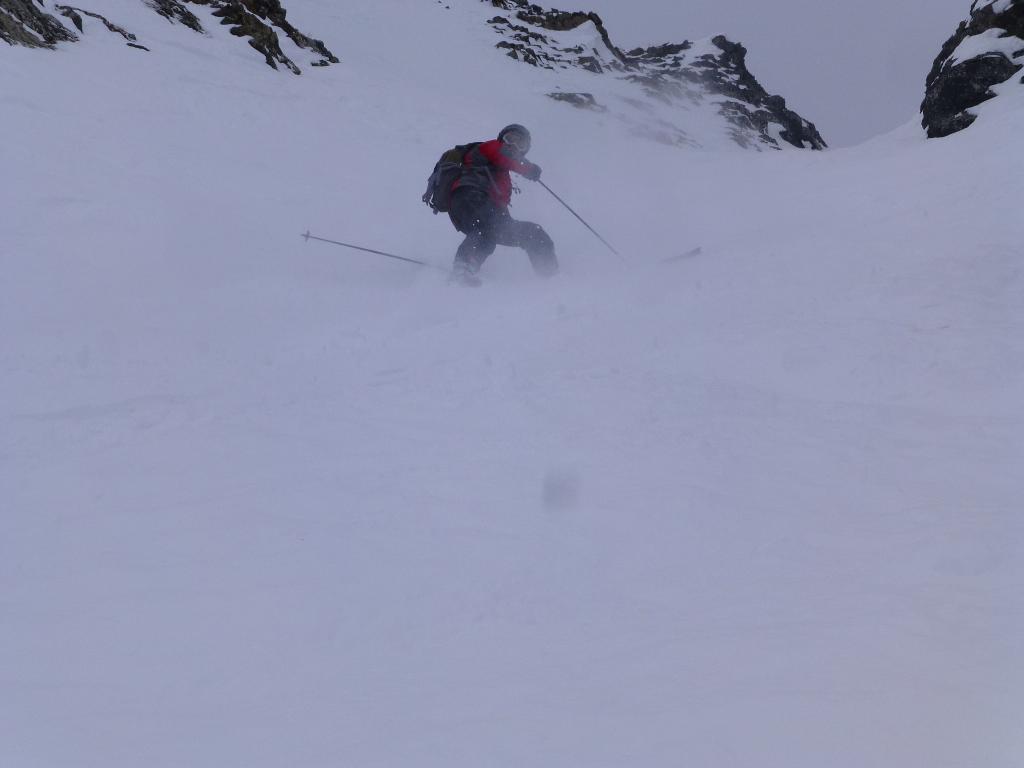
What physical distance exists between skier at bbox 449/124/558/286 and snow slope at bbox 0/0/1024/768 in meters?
0.38

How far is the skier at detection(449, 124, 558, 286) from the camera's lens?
22.7ft

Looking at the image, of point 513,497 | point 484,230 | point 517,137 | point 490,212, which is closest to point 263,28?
point 517,137

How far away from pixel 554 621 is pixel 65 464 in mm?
2425

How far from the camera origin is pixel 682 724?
6.26ft

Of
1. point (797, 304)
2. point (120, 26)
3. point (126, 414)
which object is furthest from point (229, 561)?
point (120, 26)

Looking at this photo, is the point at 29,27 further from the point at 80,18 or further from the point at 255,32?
the point at 255,32

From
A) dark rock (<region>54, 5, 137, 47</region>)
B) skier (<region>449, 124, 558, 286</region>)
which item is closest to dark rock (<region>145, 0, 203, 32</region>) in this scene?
dark rock (<region>54, 5, 137, 47</region>)

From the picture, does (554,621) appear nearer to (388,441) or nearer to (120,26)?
(388,441)

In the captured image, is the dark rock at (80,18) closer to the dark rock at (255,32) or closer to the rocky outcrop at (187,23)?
the rocky outcrop at (187,23)

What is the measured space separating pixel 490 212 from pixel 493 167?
20.6 inches

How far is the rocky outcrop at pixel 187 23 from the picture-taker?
11.0m

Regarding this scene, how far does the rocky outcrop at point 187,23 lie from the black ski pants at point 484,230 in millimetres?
7895

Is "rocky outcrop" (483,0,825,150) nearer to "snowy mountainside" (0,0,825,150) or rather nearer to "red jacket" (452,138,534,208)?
"snowy mountainside" (0,0,825,150)

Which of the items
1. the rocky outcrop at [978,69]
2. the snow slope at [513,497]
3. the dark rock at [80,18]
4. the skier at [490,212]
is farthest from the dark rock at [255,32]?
the rocky outcrop at [978,69]
